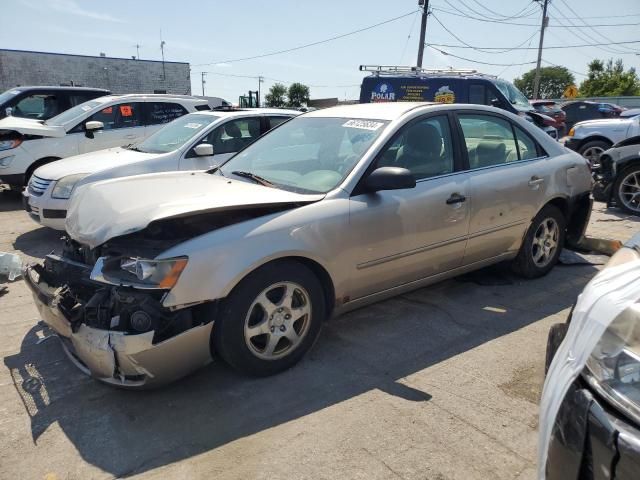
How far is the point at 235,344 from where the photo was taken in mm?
2906

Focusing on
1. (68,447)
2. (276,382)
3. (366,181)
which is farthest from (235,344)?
(366,181)

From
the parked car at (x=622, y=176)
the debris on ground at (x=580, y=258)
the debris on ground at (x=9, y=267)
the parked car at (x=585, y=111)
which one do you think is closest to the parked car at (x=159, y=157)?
the debris on ground at (x=9, y=267)

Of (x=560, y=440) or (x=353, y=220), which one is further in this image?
(x=353, y=220)

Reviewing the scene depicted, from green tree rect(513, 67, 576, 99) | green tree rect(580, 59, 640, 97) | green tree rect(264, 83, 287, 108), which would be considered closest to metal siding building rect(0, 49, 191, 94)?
green tree rect(264, 83, 287, 108)

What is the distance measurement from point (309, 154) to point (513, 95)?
10.2 m

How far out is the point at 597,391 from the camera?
5.37 feet

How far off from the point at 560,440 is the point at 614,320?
1.44 feet

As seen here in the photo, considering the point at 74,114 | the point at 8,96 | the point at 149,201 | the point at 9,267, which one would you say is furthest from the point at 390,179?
the point at 8,96

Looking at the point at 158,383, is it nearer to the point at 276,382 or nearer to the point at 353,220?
the point at 276,382

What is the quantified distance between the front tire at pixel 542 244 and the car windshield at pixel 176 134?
426cm

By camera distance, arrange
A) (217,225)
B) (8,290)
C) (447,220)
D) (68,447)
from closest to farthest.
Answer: (68,447) < (217,225) < (447,220) < (8,290)

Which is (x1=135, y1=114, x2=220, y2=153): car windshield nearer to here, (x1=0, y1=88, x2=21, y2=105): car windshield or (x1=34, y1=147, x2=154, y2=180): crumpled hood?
(x1=34, y1=147, x2=154, y2=180): crumpled hood

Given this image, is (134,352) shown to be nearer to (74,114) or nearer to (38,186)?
(38,186)

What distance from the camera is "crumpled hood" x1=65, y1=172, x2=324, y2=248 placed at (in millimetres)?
2949
